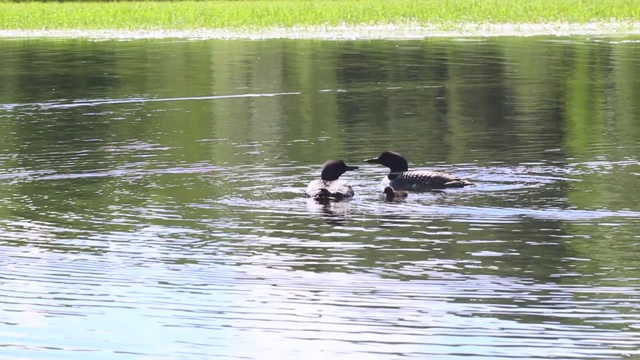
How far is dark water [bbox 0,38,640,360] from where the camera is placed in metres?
9.27

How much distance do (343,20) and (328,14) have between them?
6.35ft

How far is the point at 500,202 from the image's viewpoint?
13.9 m

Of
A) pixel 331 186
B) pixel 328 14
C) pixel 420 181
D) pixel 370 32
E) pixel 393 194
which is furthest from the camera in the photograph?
pixel 328 14

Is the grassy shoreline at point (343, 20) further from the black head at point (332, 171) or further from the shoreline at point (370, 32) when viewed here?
the black head at point (332, 171)

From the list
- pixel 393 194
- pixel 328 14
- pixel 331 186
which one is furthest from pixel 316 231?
pixel 328 14

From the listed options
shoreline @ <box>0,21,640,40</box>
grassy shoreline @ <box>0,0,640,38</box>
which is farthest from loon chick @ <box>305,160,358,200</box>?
grassy shoreline @ <box>0,0,640,38</box>

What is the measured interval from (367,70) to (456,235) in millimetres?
21136

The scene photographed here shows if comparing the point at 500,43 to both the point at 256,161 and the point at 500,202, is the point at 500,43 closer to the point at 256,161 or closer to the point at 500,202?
the point at 256,161

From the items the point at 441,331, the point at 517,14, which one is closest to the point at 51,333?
the point at 441,331

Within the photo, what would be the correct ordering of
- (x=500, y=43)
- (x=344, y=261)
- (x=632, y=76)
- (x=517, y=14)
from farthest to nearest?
(x=517, y=14), (x=500, y=43), (x=632, y=76), (x=344, y=261)

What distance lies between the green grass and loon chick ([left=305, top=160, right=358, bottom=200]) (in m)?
36.7

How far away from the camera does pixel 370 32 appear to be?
49.2 meters

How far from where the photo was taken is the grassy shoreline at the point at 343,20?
49188 mm

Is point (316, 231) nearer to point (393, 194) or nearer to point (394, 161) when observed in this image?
point (393, 194)
